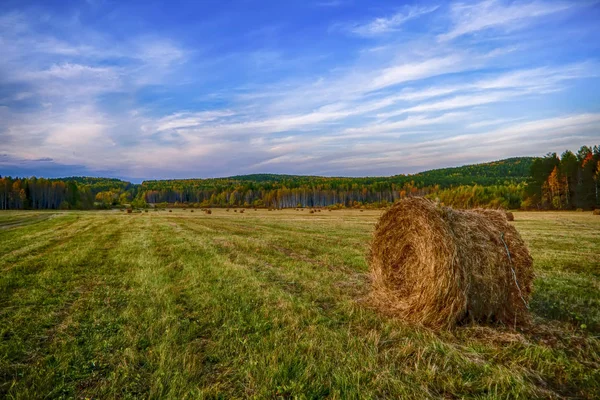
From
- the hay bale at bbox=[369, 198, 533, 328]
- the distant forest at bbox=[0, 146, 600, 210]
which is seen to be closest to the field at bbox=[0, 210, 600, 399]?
the hay bale at bbox=[369, 198, 533, 328]

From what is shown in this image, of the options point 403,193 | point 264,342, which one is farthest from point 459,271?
point 264,342

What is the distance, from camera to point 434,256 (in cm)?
634

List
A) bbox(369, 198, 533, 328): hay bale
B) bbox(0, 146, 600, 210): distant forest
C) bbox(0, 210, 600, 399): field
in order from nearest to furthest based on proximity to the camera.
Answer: bbox(0, 210, 600, 399): field < bbox(369, 198, 533, 328): hay bale < bbox(0, 146, 600, 210): distant forest

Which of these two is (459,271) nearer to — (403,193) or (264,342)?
(403,193)

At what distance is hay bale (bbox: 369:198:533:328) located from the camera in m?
6.02

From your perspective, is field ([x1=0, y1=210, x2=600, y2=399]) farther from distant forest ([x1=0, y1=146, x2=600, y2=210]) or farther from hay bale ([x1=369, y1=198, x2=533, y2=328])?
distant forest ([x1=0, y1=146, x2=600, y2=210])

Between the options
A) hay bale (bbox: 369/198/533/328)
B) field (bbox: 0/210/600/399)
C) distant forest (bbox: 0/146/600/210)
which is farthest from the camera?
distant forest (bbox: 0/146/600/210)

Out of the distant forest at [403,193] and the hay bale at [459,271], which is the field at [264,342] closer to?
the hay bale at [459,271]

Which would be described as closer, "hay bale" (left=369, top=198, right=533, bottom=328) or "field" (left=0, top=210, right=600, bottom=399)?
"field" (left=0, top=210, right=600, bottom=399)

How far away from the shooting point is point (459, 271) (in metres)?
5.95

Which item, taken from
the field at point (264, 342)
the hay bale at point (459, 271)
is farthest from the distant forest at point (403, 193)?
the field at point (264, 342)

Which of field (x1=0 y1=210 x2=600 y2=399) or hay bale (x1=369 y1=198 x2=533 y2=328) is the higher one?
hay bale (x1=369 y1=198 x2=533 y2=328)

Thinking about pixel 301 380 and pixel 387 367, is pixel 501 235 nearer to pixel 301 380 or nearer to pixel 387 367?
pixel 387 367

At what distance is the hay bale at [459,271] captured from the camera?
19.7 feet
